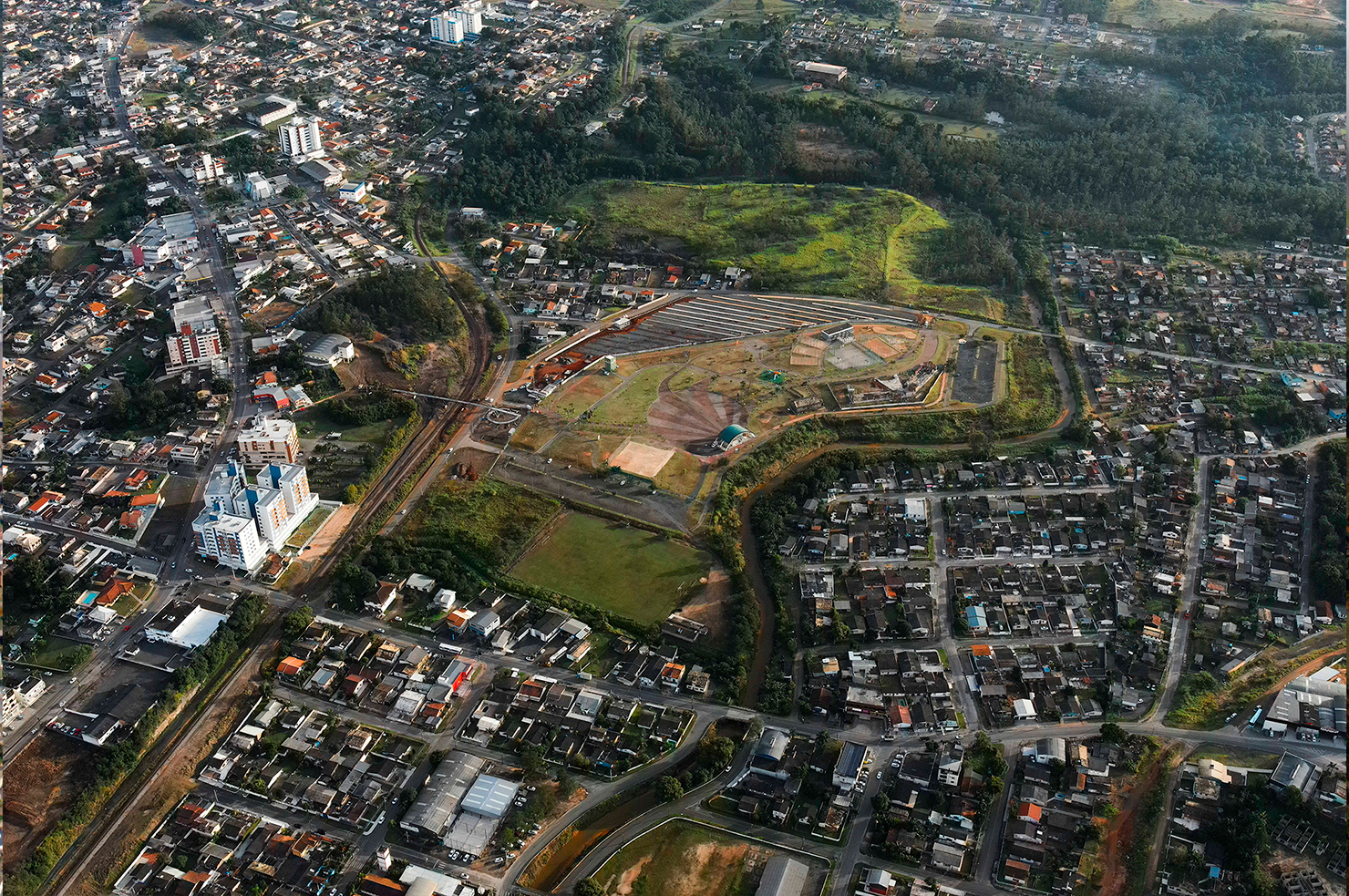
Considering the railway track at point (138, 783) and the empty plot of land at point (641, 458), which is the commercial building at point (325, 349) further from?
the railway track at point (138, 783)

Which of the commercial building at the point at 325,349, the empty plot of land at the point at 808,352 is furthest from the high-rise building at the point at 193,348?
the empty plot of land at the point at 808,352

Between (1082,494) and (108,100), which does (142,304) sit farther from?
(1082,494)

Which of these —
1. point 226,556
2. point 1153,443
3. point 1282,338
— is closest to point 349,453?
point 226,556

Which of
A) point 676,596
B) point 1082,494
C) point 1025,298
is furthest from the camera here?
point 1025,298

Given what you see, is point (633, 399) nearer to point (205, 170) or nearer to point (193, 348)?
point (193, 348)

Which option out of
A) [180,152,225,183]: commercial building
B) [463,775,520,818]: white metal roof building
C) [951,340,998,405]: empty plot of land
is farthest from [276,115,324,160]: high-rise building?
[463,775,520,818]: white metal roof building

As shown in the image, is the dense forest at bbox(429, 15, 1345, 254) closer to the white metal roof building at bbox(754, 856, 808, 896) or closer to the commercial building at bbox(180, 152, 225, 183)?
the commercial building at bbox(180, 152, 225, 183)
